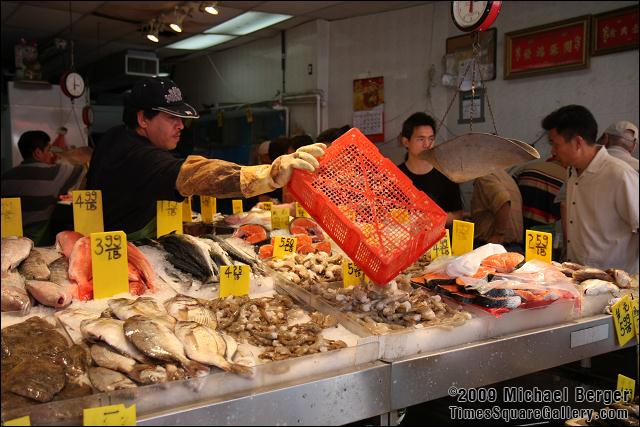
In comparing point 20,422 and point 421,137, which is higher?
point 421,137

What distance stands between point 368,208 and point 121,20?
25.0 feet

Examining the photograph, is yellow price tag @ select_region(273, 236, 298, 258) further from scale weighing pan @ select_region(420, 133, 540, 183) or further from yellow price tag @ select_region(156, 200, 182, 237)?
scale weighing pan @ select_region(420, 133, 540, 183)

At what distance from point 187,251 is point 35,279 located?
0.67m

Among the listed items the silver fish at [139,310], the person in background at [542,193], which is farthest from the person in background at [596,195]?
the silver fish at [139,310]

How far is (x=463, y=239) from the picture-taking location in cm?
309

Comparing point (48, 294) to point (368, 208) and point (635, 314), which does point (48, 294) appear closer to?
point (368, 208)

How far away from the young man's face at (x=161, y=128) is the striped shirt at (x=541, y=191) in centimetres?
316

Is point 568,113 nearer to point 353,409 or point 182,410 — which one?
point 353,409

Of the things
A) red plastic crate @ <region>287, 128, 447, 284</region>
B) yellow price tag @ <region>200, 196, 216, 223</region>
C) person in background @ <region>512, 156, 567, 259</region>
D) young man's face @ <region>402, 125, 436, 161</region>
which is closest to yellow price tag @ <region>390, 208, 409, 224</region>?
red plastic crate @ <region>287, 128, 447, 284</region>

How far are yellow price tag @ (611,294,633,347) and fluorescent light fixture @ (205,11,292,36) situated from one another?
6.77m

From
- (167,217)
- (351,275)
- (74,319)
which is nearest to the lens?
(74,319)

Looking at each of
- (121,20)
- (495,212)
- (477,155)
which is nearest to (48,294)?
(477,155)

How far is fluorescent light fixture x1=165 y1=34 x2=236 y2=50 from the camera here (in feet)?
30.5

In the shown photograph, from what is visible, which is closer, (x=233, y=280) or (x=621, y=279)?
(x=233, y=280)
